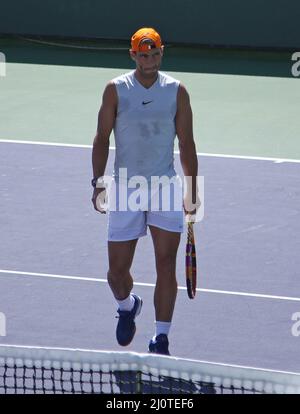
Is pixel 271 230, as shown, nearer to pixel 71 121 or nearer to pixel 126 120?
pixel 126 120

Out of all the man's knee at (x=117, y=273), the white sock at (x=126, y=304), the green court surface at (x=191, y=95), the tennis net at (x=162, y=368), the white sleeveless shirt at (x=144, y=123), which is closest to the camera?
the tennis net at (x=162, y=368)

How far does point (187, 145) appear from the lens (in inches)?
300

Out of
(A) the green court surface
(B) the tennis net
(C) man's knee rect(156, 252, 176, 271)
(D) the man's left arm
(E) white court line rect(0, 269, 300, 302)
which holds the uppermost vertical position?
(A) the green court surface

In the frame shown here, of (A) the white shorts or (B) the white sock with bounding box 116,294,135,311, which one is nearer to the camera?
(A) the white shorts

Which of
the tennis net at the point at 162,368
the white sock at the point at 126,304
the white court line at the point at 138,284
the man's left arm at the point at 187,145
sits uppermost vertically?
the man's left arm at the point at 187,145

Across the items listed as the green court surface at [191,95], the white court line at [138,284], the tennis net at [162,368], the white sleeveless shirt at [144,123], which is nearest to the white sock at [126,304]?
the white sleeveless shirt at [144,123]

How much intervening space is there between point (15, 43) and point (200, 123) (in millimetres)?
6138

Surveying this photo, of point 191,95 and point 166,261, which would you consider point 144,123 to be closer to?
point 166,261

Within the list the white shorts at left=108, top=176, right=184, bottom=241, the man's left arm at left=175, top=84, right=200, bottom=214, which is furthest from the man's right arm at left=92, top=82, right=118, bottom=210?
the man's left arm at left=175, top=84, right=200, bottom=214

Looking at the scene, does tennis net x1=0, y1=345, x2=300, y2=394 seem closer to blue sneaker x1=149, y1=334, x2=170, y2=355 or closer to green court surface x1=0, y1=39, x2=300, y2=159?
blue sneaker x1=149, y1=334, x2=170, y2=355

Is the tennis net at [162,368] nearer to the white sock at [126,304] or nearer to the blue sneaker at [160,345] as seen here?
the blue sneaker at [160,345]

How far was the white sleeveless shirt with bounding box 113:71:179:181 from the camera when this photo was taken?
7.50 m

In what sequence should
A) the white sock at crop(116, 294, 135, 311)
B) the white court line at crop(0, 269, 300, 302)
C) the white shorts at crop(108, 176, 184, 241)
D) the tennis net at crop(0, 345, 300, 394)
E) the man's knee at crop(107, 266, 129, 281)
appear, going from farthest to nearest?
1. the white court line at crop(0, 269, 300, 302)
2. the white sock at crop(116, 294, 135, 311)
3. the man's knee at crop(107, 266, 129, 281)
4. the white shorts at crop(108, 176, 184, 241)
5. the tennis net at crop(0, 345, 300, 394)

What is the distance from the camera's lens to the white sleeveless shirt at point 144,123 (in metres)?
7.50
